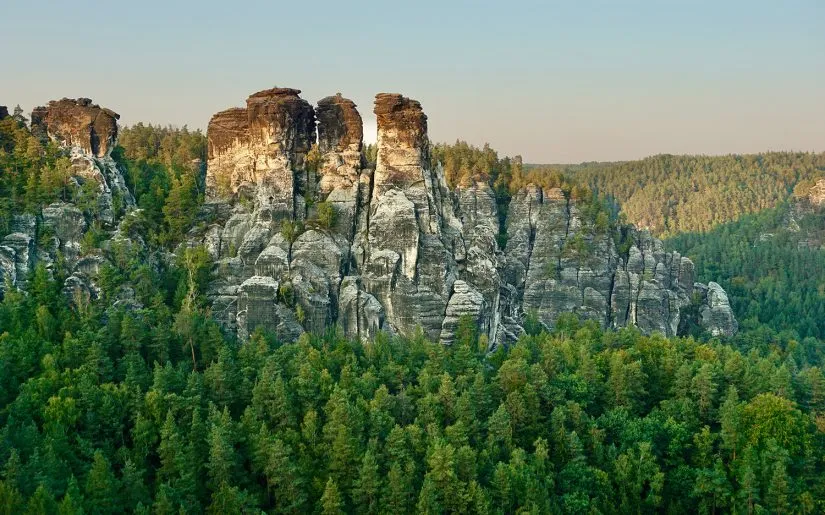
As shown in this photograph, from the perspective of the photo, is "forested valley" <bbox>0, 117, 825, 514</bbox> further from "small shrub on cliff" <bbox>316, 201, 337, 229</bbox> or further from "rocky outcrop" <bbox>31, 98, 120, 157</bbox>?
"small shrub on cliff" <bbox>316, 201, 337, 229</bbox>

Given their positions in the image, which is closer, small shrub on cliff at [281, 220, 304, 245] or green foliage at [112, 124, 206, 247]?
small shrub on cliff at [281, 220, 304, 245]

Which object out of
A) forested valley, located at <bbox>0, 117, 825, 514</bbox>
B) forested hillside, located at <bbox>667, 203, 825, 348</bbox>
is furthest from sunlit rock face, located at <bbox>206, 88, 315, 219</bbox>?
forested hillside, located at <bbox>667, 203, 825, 348</bbox>

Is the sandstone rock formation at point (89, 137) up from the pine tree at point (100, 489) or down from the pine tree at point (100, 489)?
up

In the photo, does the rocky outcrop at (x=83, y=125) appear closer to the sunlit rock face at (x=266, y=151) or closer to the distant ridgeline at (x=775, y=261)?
the sunlit rock face at (x=266, y=151)

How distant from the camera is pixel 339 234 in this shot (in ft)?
207

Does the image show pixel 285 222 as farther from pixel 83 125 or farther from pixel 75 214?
pixel 83 125

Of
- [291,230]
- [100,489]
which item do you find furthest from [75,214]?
[100,489]

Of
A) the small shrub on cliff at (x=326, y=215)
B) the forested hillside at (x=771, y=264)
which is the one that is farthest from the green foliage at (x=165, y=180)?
the forested hillside at (x=771, y=264)

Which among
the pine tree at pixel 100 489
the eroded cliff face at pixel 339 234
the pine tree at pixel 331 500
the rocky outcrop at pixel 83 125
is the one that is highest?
the rocky outcrop at pixel 83 125

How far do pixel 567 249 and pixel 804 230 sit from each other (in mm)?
89624

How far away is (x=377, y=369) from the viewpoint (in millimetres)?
55781

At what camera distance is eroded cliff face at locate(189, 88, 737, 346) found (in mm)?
60125

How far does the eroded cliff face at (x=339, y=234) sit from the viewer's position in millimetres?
60125

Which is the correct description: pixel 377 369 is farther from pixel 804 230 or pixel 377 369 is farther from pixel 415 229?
pixel 804 230
